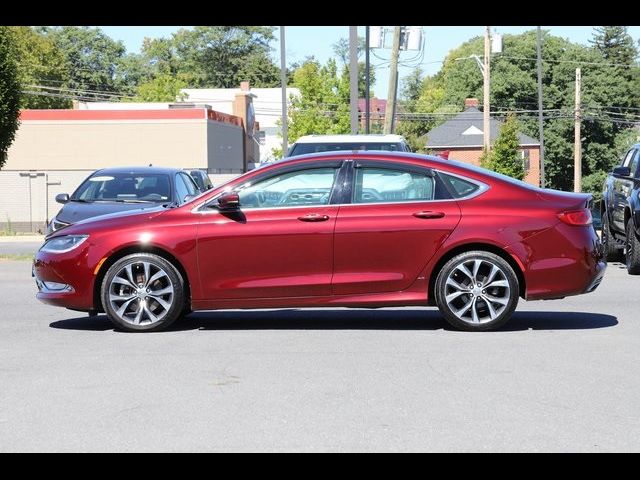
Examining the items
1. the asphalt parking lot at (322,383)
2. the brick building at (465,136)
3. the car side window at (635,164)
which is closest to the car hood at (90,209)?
the asphalt parking lot at (322,383)

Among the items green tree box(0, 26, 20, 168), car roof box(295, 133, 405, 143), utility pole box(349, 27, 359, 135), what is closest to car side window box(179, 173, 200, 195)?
car roof box(295, 133, 405, 143)

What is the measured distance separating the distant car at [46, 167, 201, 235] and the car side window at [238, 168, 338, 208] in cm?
609

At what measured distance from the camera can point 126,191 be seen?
17094 mm

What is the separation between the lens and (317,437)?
246 inches

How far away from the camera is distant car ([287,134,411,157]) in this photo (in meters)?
16.9

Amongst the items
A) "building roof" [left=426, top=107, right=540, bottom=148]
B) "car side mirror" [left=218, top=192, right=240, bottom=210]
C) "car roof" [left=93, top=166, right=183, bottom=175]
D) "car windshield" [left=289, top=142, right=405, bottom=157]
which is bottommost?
"car side mirror" [left=218, top=192, right=240, bottom=210]

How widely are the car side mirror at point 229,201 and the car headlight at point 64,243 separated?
127 cm

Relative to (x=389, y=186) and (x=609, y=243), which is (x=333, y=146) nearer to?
(x=609, y=243)

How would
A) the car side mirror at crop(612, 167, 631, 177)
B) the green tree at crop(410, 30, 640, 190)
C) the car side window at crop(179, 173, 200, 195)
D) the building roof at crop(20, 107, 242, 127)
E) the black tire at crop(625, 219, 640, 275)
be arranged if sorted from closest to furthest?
the black tire at crop(625, 219, 640, 275) < the car side mirror at crop(612, 167, 631, 177) < the car side window at crop(179, 173, 200, 195) < the building roof at crop(20, 107, 242, 127) < the green tree at crop(410, 30, 640, 190)

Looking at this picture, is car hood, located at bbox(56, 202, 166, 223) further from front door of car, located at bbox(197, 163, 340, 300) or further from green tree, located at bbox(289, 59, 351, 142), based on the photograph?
green tree, located at bbox(289, 59, 351, 142)

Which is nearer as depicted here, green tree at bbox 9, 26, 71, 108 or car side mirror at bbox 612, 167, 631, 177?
car side mirror at bbox 612, 167, 631, 177

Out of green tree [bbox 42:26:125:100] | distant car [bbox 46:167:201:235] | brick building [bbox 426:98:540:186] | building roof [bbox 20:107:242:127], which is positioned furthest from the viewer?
green tree [bbox 42:26:125:100]

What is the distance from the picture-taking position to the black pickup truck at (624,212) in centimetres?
1566

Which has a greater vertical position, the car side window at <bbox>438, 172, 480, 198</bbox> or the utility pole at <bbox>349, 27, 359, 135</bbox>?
the utility pole at <bbox>349, 27, 359, 135</bbox>
